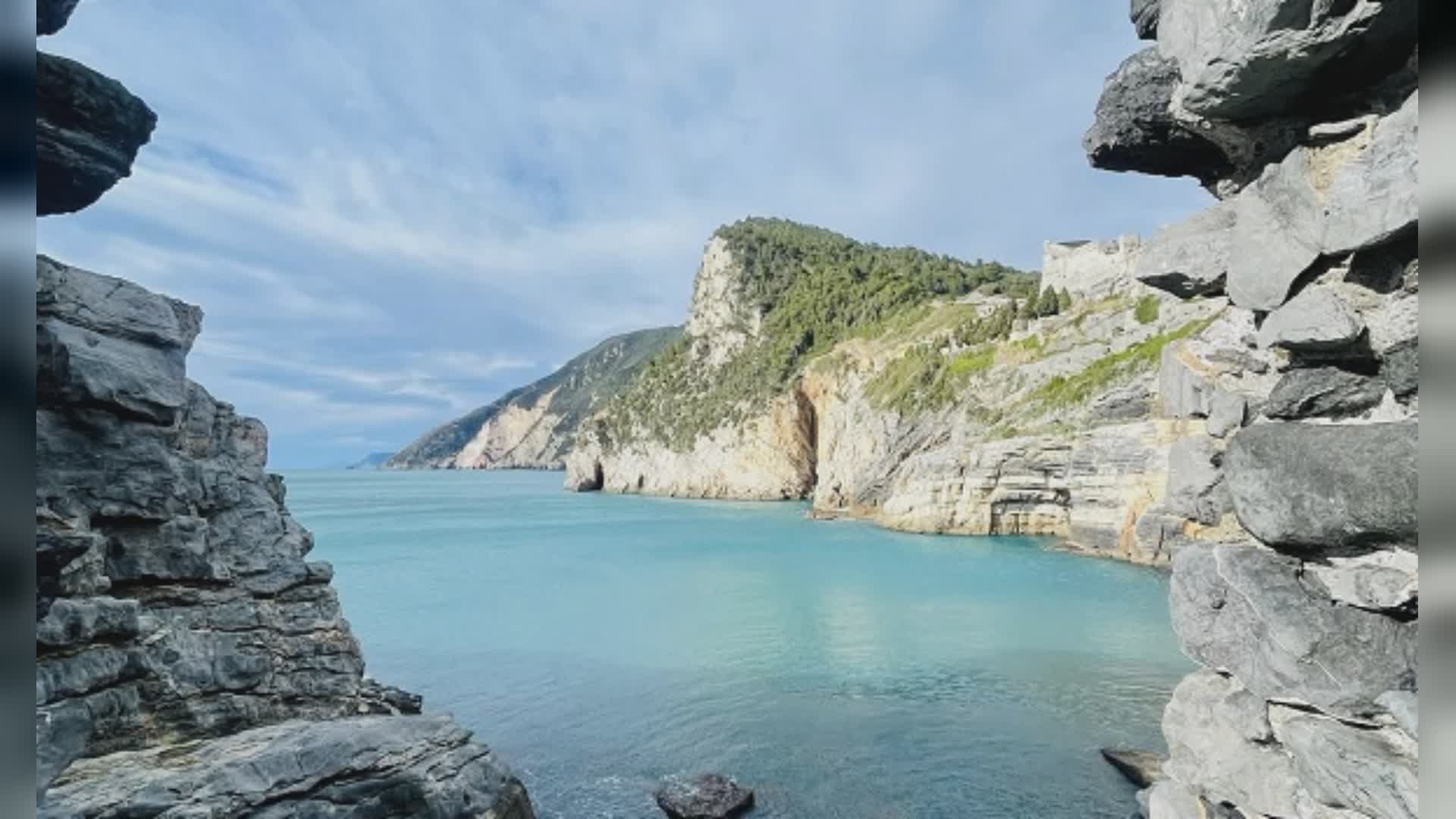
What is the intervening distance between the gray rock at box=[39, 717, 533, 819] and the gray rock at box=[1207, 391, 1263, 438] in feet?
30.6

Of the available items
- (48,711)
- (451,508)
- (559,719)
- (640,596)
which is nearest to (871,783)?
(559,719)

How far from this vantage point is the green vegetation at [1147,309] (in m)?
51.8

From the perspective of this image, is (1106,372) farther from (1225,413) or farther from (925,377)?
(1225,413)

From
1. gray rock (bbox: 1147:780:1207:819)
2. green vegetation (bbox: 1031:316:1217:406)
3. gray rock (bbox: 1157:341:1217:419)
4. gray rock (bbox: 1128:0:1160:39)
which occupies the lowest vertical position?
gray rock (bbox: 1147:780:1207:819)

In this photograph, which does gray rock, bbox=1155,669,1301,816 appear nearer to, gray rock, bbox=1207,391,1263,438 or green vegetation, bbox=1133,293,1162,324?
gray rock, bbox=1207,391,1263,438

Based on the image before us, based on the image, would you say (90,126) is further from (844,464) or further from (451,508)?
(451,508)

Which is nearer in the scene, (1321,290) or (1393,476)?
(1393,476)

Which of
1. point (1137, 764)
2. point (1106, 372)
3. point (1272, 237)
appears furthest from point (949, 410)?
point (1272, 237)

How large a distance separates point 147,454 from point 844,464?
73858 millimetres

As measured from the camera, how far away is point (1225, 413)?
20.0 feet

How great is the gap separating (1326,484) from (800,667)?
2045cm

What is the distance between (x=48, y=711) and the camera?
23.8 ft

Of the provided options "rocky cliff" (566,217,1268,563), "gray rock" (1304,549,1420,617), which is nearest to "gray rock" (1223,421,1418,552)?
"gray rock" (1304,549,1420,617)

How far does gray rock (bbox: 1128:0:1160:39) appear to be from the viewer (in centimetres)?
612
